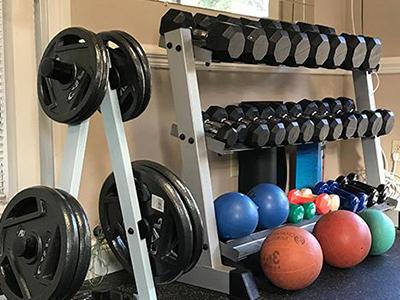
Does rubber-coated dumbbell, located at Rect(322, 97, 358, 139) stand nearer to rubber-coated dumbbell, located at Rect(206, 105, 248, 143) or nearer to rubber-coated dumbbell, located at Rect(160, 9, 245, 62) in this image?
rubber-coated dumbbell, located at Rect(206, 105, 248, 143)

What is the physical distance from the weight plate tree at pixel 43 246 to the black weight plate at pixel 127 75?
1.21 ft

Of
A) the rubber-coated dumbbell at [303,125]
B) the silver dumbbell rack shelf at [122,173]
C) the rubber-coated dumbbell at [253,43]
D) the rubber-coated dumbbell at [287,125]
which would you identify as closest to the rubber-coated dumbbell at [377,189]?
the rubber-coated dumbbell at [303,125]

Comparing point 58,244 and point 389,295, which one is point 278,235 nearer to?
point 389,295

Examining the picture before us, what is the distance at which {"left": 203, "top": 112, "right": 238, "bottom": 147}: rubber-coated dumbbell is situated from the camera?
83.9 inches

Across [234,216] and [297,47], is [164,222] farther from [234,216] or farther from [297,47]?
[297,47]

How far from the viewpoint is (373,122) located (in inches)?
111

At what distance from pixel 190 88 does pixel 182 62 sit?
11cm

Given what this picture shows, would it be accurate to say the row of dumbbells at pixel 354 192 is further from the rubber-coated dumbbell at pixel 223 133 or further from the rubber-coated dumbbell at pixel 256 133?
the rubber-coated dumbbell at pixel 223 133

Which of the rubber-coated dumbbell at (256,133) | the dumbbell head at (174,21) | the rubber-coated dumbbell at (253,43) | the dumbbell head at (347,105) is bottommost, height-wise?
the rubber-coated dumbbell at (256,133)

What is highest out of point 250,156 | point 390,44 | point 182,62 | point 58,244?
point 390,44

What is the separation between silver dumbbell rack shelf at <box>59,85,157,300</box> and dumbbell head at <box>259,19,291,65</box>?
847 mm

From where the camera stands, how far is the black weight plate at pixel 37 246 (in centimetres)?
142

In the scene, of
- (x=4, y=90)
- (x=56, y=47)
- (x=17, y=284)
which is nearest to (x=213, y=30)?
(x=56, y=47)

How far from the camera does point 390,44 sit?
3.25 metres
